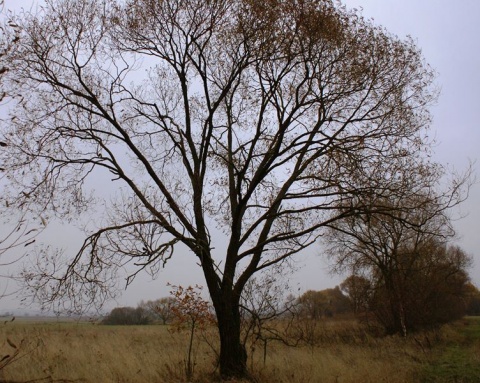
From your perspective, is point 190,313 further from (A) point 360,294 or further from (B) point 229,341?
(A) point 360,294

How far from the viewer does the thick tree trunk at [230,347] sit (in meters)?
10.8

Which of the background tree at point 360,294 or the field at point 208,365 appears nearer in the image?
the field at point 208,365

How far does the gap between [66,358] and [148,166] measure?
630cm

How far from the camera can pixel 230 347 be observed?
1091 cm

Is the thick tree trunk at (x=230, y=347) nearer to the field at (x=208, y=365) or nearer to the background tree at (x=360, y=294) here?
the field at (x=208, y=365)

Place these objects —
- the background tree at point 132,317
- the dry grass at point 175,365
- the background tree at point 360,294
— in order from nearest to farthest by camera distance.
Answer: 1. the dry grass at point 175,365
2. the background tree at point 360,294
3. the background tree at point 132,317

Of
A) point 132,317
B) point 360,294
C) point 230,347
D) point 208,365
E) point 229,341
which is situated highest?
point 360,294

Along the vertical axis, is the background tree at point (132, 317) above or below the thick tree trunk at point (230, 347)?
above

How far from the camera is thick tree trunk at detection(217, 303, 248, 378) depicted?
1080cm

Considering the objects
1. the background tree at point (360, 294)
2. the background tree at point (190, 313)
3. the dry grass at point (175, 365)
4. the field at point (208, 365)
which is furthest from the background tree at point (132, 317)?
the background tree at point (190, 313)

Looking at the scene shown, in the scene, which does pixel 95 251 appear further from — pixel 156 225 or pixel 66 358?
pixel 66 358

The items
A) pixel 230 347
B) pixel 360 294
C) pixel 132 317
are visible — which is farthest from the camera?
pixel 132 317

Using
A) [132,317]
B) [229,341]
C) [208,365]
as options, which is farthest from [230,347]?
[132,317]

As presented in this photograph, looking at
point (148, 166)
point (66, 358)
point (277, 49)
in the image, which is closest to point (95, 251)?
point (148, 166)
